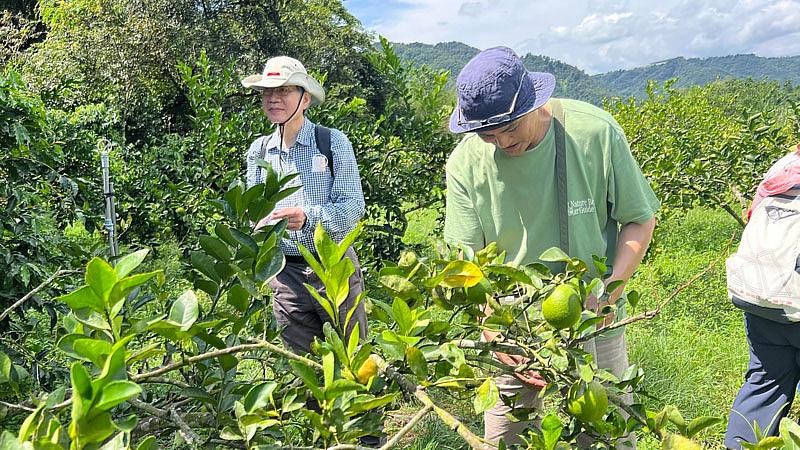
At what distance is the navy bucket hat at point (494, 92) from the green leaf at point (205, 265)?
3.17 ft

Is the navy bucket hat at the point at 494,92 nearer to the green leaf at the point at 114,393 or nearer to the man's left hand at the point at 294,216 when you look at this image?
the man's left hand at the point at 294,216

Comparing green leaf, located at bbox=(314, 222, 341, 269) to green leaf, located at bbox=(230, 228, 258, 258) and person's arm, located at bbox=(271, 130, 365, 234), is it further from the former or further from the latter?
person's arm, located at bbox=(271, 130, 365, 234)

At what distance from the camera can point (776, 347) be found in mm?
2584

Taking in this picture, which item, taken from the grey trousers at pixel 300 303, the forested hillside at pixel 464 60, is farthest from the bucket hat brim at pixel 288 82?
the forested hillside at pixel 464 60

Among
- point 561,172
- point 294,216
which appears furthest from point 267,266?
point 294,216

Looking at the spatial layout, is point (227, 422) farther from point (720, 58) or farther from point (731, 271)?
point (720, 58)

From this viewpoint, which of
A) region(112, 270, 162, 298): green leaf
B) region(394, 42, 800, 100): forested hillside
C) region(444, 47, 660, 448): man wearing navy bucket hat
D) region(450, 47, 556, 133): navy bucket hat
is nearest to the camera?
region(112, 270, 162, 298): green leaf

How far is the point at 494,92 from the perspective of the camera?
1660 mm

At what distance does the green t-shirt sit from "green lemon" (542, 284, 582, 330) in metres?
1.09

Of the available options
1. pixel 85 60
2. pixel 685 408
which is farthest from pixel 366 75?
pixel 685 408

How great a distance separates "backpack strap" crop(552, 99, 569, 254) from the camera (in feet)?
6.13

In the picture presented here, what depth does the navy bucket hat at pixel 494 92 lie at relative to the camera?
1.67 metres

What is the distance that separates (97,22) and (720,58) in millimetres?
153245

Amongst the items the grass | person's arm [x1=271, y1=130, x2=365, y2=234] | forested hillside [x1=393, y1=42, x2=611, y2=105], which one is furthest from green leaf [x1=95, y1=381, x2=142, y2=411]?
forested hillside [x1=393, y1=42, x2=611, y2=105]
